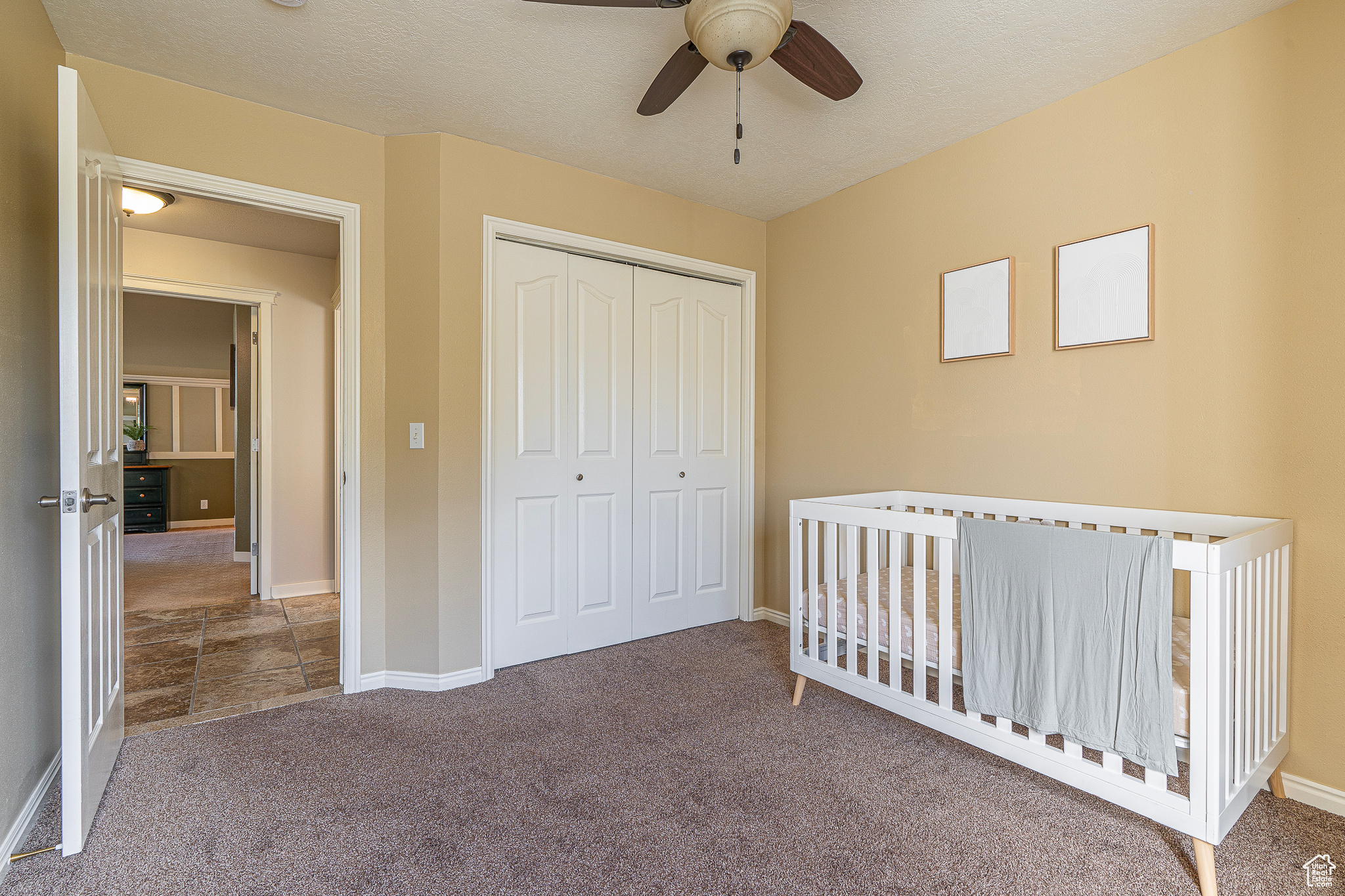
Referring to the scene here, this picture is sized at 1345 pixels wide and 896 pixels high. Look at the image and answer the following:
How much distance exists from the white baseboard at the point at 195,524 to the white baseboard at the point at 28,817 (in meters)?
6.41

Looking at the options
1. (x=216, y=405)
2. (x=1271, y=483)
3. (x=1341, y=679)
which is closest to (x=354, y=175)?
(x=1271, y=483)

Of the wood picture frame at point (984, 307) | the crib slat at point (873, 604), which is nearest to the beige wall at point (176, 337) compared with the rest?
the wood picture frame at point (984, 307)

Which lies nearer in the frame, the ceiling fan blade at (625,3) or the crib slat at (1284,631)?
the ceiling fan blade at (625,3)

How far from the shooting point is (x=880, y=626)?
221 centimetres

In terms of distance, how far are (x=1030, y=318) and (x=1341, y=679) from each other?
1404mm

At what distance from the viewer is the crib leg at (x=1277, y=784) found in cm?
184

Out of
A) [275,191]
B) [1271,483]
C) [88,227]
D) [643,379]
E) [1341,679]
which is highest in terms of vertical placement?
[275,191]

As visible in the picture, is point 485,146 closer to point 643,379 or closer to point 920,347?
point 643,379

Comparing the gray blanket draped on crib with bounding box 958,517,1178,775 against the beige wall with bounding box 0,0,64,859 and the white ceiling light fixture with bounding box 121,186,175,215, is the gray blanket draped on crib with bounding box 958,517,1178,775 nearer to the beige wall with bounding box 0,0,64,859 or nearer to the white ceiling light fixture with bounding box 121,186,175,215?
the beige wall with bounding box 0,0,64,859

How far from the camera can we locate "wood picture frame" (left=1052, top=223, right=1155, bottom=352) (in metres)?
2.10

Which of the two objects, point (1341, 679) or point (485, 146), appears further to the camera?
point (485, 146)

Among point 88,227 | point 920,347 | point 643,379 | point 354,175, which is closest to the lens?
point 88,227

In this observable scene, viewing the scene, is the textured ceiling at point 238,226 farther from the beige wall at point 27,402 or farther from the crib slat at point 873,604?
the crib slat at point 873,604
